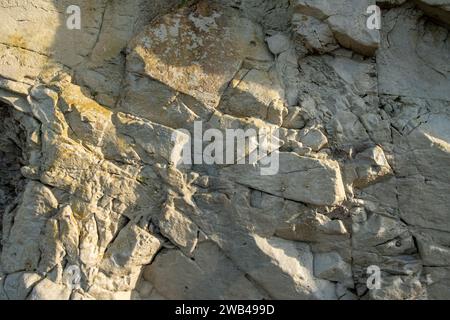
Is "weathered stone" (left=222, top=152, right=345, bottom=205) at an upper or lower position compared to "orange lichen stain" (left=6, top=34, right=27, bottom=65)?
lower

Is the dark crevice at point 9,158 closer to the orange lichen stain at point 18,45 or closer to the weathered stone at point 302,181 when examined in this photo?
the orange lichen stain at point 18,45

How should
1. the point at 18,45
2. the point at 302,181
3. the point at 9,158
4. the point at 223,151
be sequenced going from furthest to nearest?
the point at 9,158, the point at 18,45, the point at 223,151, the point at 302,181

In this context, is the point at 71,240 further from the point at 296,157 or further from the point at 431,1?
the point at 431,1

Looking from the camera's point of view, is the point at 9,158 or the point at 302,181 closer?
the point at 302,181

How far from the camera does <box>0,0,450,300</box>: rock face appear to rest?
17.0ft

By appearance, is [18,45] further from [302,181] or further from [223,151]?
[302,181]

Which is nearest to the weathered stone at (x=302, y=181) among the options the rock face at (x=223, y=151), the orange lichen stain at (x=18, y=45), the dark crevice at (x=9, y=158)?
the rock face at (x=223, y=151)

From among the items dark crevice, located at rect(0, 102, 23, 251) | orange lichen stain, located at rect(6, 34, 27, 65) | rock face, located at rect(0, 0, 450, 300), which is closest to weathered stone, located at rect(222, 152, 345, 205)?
rock face, located at rect(0, 0, 450, 300)

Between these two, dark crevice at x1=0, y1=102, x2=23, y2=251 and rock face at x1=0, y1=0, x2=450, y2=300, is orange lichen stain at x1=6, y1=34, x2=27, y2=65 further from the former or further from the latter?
dark crevice at x1=0, y1=102, x2=23, y2=251

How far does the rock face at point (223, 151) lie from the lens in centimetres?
518

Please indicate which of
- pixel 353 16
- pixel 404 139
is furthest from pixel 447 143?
pixel 353 16

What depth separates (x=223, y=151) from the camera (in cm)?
537

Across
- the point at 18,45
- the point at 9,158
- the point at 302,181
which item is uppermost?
the point at 18,45

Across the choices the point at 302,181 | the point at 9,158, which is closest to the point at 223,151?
the point at 302,181
